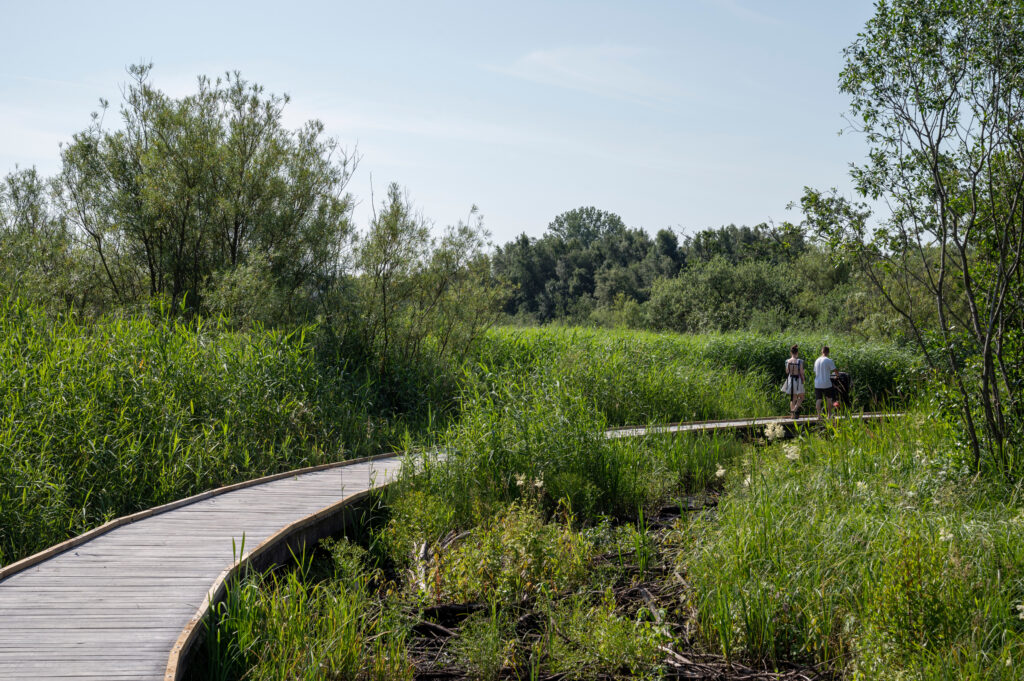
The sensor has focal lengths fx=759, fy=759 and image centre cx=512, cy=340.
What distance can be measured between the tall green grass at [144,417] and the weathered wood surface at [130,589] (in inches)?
34.8

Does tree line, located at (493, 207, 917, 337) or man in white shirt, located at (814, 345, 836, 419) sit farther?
tree line, located at (493, 207, 917, 337)

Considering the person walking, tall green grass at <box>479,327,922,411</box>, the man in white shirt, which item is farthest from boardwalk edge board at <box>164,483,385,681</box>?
the person walking

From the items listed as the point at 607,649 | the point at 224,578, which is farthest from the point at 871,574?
the point at 224,578

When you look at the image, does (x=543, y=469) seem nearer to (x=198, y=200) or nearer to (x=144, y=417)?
(x=144, y=417)

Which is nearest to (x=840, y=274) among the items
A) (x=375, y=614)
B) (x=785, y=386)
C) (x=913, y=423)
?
(x=785, y=386)

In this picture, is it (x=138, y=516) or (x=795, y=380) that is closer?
(x=138, y=516)

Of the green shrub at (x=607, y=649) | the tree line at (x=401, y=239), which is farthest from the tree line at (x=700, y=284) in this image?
the green shrub at (x=607, y=649)

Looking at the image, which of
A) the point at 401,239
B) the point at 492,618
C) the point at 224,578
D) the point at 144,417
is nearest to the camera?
the point at 492,618

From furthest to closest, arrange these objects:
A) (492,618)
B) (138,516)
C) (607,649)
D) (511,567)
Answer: (138,516)
(511,567)
(492,618)
(607,649)

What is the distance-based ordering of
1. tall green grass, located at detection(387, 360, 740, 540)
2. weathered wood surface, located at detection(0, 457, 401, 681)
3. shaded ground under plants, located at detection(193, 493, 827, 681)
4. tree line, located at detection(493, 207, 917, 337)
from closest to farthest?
1. weathered wood surface, located at detection(0, 457, 401, 681)
2. shaded ground under plants, located at detection(193, 493, 827, 681)
3. tall green grass, located at detection(387, 360, 740, 540)
4. tree line, located at detection(493, 207, 917, 337)

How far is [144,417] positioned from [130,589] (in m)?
3.54

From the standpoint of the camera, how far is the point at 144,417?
7.40 metres

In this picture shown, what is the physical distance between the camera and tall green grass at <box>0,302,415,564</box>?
6219 millimetres

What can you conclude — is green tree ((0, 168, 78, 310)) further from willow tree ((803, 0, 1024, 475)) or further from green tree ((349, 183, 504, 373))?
willow tree ((803, 0, 1024, 475))
